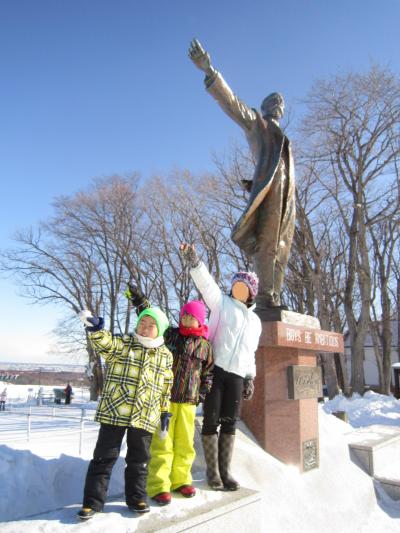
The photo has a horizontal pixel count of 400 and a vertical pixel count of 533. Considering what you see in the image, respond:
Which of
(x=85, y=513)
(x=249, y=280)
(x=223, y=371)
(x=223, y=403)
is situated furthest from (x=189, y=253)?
(x=85, y=513)

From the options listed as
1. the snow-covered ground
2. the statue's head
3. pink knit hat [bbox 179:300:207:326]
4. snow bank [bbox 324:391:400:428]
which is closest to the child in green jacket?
the snow-covered ground

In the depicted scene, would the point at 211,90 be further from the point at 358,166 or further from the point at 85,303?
the point at 85,303

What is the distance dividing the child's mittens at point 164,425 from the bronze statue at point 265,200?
2325mm

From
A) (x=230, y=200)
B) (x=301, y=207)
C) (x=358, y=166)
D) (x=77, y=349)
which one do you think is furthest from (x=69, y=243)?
(x=358, y=166)

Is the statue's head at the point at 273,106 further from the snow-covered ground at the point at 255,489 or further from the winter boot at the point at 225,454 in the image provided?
the winter boot at the point at 225,454

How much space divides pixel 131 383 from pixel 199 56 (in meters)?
3.62

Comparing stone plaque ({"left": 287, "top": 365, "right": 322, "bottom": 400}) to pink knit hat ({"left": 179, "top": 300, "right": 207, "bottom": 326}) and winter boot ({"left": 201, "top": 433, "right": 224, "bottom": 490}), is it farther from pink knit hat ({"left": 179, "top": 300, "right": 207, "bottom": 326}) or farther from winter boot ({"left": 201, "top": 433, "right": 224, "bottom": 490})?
pink knit hat ({"left": 179, "top": 300, "right": 207, "bottom": 326})

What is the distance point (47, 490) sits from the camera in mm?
3711

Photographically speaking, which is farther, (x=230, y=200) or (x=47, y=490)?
(x=230, y=200)

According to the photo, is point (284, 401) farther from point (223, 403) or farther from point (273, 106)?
point (273, 106)

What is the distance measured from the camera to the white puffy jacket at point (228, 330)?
3463 mm

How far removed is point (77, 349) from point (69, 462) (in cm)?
2282

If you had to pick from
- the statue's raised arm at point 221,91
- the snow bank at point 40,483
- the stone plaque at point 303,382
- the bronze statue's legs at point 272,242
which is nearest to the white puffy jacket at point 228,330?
the stone plaque at point 303,382

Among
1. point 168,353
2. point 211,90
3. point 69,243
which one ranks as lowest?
point 168,353
